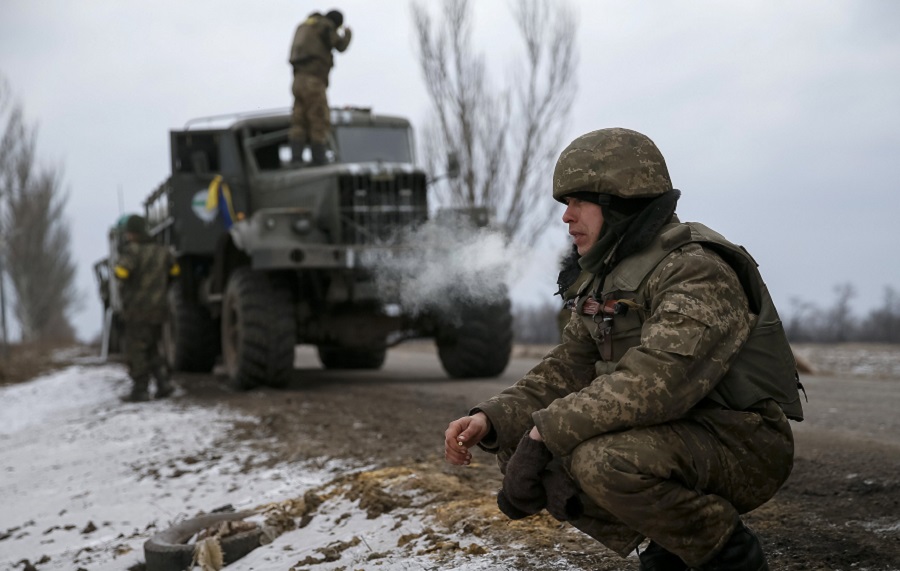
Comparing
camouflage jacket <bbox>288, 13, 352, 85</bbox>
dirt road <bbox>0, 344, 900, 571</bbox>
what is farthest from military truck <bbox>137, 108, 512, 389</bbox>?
camouflage jacket <bbox>288, 13, 352, 85</bbox>

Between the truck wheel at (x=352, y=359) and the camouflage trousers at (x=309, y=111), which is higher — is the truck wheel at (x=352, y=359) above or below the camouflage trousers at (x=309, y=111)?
below

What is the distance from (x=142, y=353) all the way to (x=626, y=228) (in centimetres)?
790

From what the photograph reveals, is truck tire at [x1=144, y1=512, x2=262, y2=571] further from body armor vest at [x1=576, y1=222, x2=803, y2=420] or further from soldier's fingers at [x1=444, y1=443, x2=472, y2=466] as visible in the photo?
body armor vest at [x1=576, y1=222, x2=803, y2=420]

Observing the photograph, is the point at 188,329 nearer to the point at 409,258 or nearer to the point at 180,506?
the point at 409,258

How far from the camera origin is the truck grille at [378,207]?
9.57m

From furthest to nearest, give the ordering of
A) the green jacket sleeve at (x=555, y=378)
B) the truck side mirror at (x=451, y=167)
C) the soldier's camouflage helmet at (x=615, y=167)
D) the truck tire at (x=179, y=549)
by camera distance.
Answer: the truck side mirror at (x=451, y=167) → the truck tire at (x=179, y=549) → the green jacket sleeve at (x=555, y=378) → the soldier's camouflage helmet at (x=615, y=167)

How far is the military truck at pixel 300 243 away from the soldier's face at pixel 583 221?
20.4ft

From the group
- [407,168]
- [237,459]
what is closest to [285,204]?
[407,168]

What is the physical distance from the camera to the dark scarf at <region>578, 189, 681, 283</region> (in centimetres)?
260

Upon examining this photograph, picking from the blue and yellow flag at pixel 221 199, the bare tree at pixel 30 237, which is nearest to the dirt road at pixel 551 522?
the blue and yellow flag at pixel 221 199

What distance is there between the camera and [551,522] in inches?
145

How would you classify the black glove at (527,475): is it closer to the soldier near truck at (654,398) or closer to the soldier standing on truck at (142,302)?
the soldier near truck at (654,398)

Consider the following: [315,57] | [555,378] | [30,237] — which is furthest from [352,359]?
[30,237]

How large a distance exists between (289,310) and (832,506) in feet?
19.7
